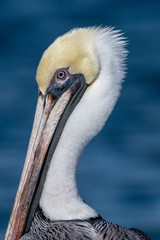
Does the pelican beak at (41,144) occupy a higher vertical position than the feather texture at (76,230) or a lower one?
higher

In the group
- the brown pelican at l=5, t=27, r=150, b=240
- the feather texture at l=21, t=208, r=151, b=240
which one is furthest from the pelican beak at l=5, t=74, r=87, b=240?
the feather texture at l=21, t=208, r=151, b=240

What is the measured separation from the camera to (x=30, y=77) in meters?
9.80

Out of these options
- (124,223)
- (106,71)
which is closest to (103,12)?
(124,223)

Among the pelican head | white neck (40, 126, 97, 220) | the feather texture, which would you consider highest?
the pelican head

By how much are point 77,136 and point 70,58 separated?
0.52 meters

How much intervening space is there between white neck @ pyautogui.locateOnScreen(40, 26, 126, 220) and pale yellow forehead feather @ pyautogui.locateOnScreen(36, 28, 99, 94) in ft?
0.18

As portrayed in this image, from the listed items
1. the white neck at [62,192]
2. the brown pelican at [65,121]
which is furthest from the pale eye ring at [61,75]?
the white neck at [62,192]

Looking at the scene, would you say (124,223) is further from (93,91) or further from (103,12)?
(103,12)

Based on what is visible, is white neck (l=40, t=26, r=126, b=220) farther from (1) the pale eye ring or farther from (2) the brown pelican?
(1) the pale eye ring

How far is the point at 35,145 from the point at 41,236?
0.62 meters

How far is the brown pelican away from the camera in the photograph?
485 cm

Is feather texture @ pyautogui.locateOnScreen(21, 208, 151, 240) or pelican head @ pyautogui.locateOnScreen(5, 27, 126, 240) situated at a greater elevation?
pelican head @ pyautogui.locateOnScreen(5, 27, 126, 240)

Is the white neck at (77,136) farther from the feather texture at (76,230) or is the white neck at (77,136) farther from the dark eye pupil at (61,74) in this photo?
the dark eye pupil at (61,74)

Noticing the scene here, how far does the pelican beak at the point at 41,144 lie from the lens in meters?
4.90
